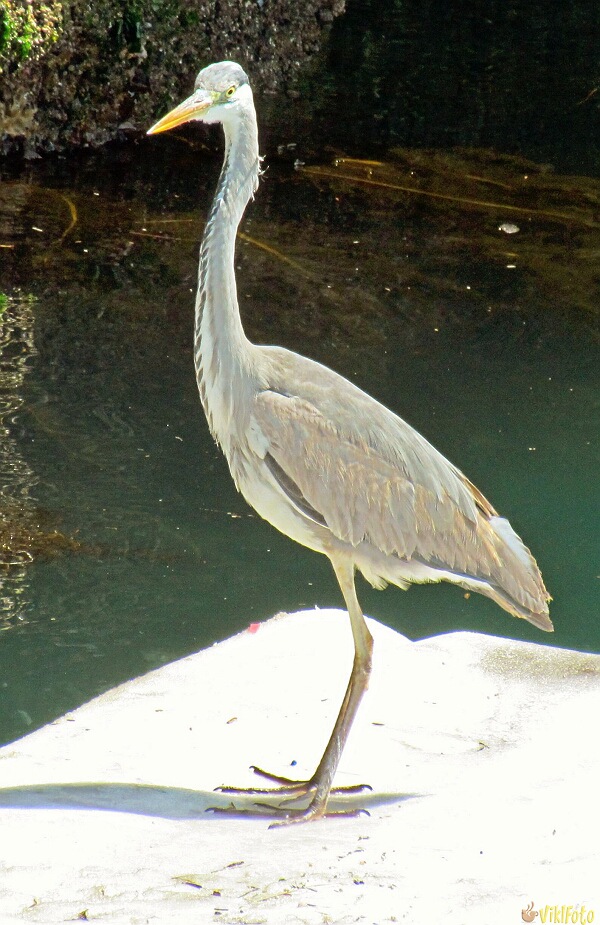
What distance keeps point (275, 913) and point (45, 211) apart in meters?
8.16

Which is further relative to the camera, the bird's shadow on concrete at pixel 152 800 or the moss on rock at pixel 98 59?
the moss on rock at pixel 98 59

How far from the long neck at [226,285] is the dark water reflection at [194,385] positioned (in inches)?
71.5

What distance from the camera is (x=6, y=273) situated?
8688 millimetres

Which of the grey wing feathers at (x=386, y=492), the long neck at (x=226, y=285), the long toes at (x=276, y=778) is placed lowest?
the long toes at (x=276, y=778)

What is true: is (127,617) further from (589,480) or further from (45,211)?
(45,211)

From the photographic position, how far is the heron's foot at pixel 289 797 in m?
3.66

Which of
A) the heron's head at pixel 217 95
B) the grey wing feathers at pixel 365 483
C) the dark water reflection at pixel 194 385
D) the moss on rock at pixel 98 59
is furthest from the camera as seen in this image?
the moss on rock at pixel 98 59

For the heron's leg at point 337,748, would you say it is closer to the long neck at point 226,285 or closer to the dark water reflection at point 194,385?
the long neck at point 226,285

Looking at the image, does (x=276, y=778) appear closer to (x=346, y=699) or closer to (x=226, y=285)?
(x=346, y=699)

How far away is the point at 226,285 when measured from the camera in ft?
12.2

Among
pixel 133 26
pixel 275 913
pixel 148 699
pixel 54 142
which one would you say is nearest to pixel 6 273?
pixel 54 142

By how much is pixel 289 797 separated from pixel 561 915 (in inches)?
52.8

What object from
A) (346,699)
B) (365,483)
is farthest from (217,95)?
(346,699)

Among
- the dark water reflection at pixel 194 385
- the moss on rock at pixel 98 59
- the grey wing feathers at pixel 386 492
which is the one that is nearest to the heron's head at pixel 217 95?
the grey wing feathers at pixel 386 492
